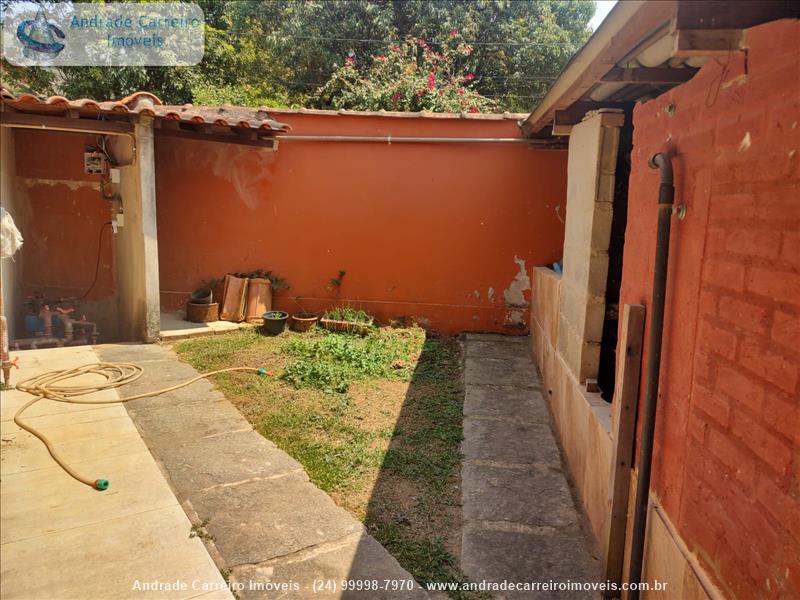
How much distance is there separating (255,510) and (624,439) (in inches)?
85.7

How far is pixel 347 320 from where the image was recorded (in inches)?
328

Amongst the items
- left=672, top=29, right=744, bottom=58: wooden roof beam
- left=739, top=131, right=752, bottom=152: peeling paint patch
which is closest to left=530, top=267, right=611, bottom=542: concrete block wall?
left=739, top=131, right=752, bottom=152: peeling paint patch

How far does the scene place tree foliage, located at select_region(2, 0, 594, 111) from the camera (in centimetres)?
1555

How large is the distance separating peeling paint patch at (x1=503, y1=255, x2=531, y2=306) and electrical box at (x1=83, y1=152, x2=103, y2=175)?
5.98m

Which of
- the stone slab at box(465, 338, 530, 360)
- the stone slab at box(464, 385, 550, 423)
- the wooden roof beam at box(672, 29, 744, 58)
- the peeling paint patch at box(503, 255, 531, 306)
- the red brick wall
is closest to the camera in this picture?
the red brick wall

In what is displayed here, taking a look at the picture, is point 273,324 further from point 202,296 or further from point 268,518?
point 268,518

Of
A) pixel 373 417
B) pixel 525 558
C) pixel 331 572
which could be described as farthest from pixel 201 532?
pixel 373 417

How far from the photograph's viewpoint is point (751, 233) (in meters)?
1.92

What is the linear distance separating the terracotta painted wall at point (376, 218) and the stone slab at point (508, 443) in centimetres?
334

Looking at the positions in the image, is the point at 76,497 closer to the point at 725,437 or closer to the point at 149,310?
the point at 725,437

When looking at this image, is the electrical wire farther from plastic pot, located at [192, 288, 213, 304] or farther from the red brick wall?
the red brick wall

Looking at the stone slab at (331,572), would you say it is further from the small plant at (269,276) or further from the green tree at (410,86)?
the green tree at (410,86)

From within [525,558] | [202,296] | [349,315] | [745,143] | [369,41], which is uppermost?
[369,41]

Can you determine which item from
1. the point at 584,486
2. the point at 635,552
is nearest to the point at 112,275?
the point at 584,486
